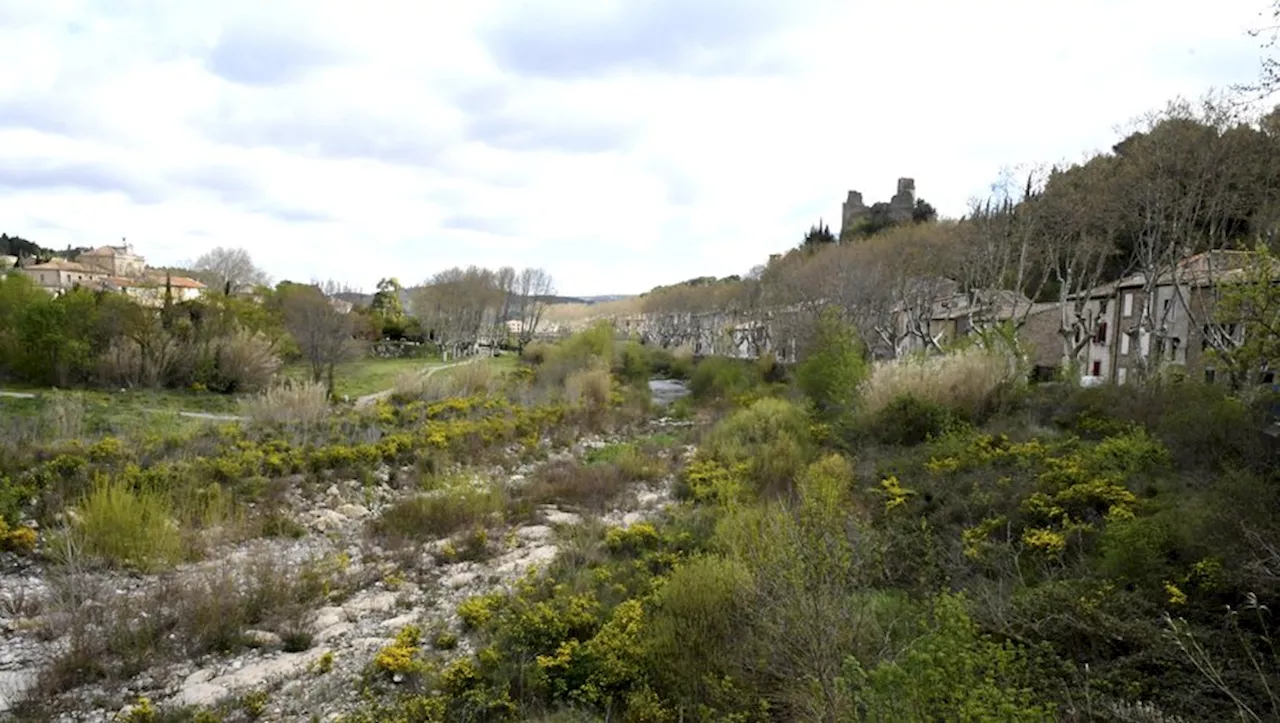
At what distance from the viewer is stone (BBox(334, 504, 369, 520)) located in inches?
383

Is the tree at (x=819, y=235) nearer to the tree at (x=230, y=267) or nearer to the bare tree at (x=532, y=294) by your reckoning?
the bare tree at (x=532, y=294)

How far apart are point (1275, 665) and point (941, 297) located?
30419mm

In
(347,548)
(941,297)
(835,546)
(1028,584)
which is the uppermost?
(941,297)

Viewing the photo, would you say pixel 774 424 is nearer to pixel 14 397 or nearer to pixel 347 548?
pixel 347 548

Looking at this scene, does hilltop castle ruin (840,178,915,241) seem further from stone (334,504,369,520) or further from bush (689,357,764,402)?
stone (334,504,369,520)

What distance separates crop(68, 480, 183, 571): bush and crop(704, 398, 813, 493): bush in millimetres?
7871

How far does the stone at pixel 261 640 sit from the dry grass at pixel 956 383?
10904 mm

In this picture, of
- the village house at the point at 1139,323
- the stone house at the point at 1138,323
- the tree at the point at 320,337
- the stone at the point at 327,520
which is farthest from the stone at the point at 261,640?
the stone house at the point at 1138,323

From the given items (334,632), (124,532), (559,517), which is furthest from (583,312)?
(334,632)

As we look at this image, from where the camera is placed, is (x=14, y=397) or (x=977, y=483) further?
(x=14, y=397)

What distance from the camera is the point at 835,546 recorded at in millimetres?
4199

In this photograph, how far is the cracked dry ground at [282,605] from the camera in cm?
491

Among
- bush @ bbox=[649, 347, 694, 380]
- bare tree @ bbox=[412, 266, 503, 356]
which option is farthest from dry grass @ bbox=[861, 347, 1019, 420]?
bare tree @ bbox=[412, 266, 503, 356]

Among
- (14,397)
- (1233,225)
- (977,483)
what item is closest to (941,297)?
(1233,225)
